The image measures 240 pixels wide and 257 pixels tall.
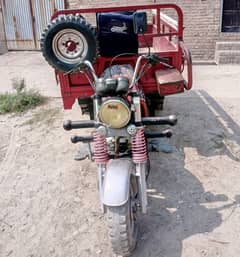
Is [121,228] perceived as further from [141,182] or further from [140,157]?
[140,157]

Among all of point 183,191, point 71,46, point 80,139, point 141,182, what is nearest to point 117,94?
point 80,139

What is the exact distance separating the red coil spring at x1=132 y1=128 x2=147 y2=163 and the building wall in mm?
5826

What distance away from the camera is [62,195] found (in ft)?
11.1

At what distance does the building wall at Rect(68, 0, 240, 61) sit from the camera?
7.69 metres

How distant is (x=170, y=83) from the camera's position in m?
3.60

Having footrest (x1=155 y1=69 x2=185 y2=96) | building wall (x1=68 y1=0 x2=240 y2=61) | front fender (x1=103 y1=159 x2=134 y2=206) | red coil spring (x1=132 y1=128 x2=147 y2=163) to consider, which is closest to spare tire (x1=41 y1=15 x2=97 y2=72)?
footrest (x1=155 y1=69 x2=185 y2=96)

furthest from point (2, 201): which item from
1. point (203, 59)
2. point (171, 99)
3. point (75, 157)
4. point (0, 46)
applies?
point (0, 46)

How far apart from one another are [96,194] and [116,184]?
0.96m

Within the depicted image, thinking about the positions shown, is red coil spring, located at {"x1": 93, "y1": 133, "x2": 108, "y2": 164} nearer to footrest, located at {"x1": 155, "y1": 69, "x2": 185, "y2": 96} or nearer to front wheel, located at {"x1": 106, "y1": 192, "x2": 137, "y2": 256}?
front wheel, located at {"x1": 106, "y1": 192, "x2": 137, "y2": 256}

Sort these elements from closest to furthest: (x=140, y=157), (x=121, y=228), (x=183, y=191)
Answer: (x=121, y=228) < (x=140, y=157) < (x=183, y=191)

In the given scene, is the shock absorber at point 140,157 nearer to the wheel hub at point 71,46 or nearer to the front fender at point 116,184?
the front fender at point 116,184

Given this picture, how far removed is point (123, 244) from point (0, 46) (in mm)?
8191

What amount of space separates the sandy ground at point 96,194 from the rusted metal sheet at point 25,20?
15.3 feet

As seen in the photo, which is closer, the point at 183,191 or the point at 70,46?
the point at 183,191
